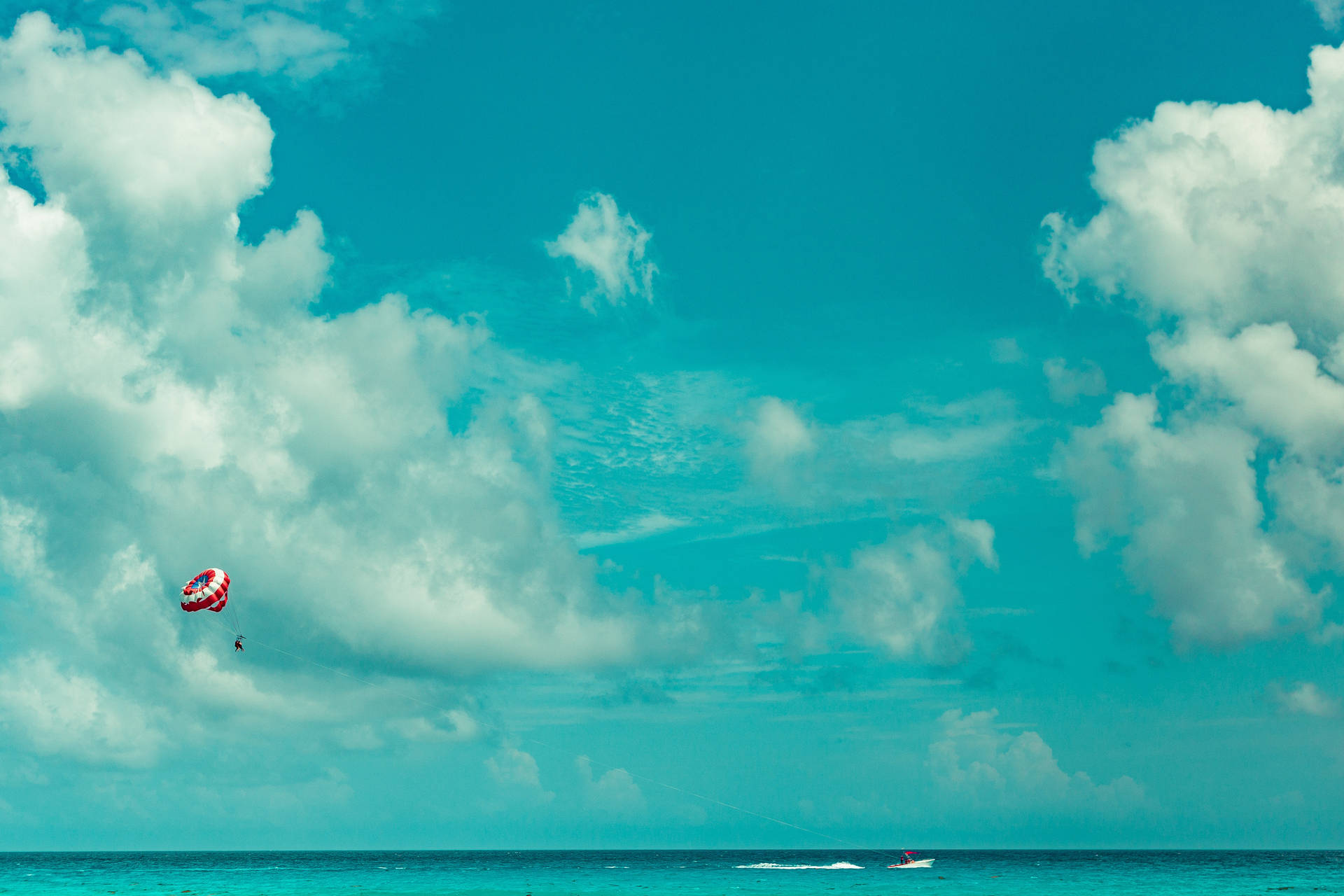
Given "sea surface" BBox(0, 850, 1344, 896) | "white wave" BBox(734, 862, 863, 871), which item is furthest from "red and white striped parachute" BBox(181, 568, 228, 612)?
"white wave" BBox(734, 862, 863, 871)

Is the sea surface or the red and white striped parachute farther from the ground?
the red and white striped parachute

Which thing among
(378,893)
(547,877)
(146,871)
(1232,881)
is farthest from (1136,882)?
(146,871)

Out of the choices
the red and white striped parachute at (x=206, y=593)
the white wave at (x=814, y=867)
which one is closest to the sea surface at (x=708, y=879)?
the white wave at (x=814, y=867)

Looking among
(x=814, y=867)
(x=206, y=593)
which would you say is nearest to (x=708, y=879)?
(x=814, y=867)

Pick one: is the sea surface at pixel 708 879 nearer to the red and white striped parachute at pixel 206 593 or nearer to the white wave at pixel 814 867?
the white wave at pixel 814 867

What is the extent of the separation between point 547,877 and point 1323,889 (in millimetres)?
92216

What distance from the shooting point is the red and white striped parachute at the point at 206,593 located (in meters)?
57.7

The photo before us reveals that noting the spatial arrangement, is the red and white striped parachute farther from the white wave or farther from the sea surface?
the white wave

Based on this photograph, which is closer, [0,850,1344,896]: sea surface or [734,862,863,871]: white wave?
[0,850,1344,896]: sea surface

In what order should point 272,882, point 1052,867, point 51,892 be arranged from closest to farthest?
point 51,892 < point 272,882 < point 1052,867

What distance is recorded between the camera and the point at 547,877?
13825 centimetres

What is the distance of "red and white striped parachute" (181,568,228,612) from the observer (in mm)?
57656

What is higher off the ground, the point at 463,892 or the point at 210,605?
the point at 210,605

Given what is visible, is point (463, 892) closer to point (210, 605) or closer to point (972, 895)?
point (972, 895)
